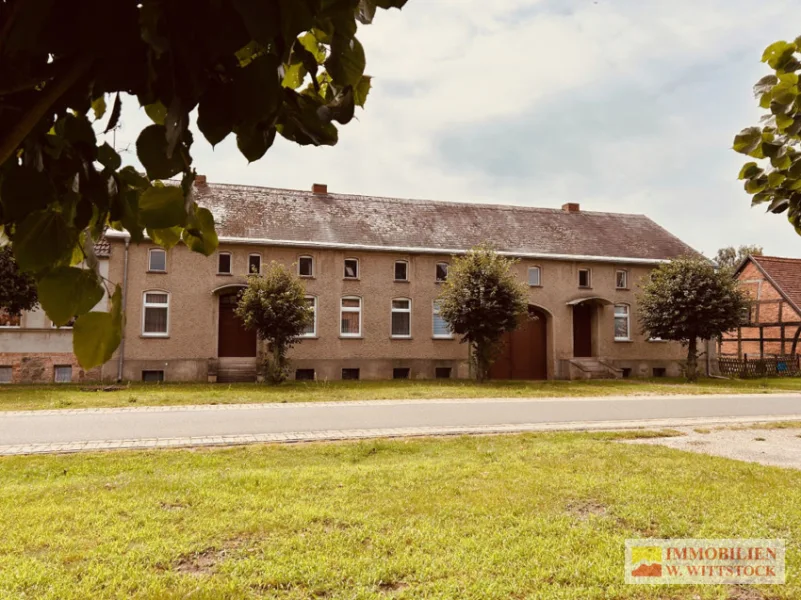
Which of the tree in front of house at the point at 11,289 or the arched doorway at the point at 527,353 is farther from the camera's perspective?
the arched doorway at the point at 527,353

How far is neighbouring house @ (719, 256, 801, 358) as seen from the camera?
31703 mm

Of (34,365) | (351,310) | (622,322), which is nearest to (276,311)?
(351,310)

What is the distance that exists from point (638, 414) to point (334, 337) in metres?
14.0

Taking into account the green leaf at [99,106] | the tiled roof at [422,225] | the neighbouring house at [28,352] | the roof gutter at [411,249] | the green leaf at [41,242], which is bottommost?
the neighbouring house at [28,352]

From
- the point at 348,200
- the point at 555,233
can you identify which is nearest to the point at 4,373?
the point at 348,200

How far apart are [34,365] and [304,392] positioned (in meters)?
11.7

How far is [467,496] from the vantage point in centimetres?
582

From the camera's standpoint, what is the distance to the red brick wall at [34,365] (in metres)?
22.2

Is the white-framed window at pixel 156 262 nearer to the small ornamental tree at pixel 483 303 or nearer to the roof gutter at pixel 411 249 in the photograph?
the roof gutter at pixel 411 249

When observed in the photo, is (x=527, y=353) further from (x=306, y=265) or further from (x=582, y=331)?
(x=306, y=265)

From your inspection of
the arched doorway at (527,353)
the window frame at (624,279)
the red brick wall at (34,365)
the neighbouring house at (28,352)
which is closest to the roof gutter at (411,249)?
the window frame at (624,279)

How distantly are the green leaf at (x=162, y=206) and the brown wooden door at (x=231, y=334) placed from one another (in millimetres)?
23994

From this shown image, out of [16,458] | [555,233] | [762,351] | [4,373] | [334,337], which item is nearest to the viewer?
[16,458]

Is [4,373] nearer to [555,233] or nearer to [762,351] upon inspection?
[555,233]
